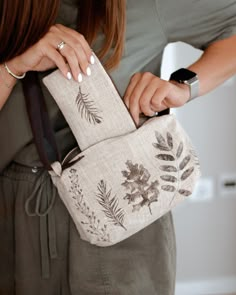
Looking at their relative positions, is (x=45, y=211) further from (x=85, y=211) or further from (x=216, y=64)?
(x=216, y=64)

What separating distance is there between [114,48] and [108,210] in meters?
0.23

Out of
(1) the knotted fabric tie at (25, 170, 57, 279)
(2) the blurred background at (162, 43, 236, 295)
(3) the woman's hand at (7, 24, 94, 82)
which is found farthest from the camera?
(2) the blurred background at (162, 43, 236, 295)

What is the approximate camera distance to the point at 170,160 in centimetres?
69

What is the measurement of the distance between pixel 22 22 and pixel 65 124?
0.16m

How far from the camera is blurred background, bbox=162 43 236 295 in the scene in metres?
1.58

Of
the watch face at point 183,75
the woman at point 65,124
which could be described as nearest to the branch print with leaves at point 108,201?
the woman at point 65,124

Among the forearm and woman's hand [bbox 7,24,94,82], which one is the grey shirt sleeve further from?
woman's hand [bbox 7,24,94,82]

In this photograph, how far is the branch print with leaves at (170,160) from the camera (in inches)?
27.0

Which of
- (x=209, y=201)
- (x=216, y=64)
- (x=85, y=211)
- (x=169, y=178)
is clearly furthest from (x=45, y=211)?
(x=209, y=201)

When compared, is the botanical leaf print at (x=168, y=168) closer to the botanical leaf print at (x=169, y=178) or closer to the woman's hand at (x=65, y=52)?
the botanical leaf print at (x=169, y=178)

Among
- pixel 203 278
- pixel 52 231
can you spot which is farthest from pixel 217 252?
pixel 52 231

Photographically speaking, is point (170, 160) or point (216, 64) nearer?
point (170, 160)

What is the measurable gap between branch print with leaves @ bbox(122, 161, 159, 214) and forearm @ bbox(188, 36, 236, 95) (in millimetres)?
195

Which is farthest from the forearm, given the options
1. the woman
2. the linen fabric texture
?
the linen fabric texture
